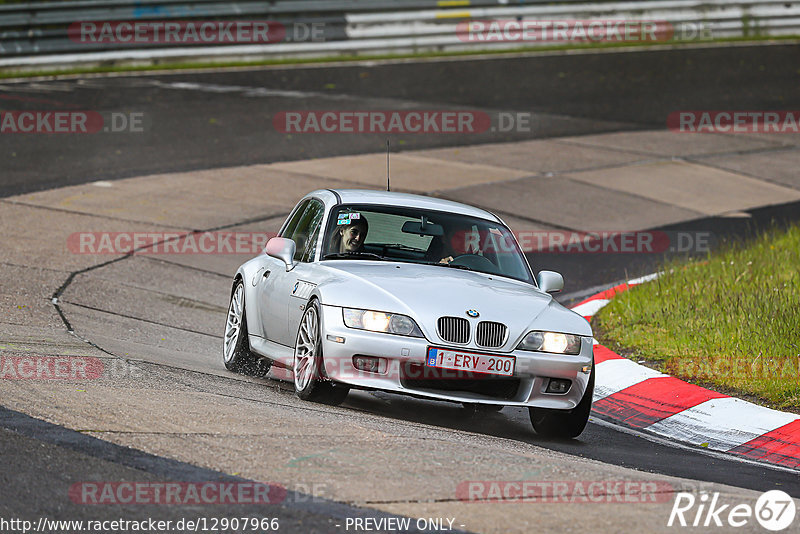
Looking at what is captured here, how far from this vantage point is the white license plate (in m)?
7.29

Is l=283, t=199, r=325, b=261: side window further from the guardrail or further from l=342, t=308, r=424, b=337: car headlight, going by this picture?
the guardrail

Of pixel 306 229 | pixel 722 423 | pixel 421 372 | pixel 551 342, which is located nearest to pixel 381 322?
pixel 421 372

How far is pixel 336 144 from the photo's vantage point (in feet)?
65.6

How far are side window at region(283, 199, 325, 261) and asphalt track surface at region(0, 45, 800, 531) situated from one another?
1186 mm

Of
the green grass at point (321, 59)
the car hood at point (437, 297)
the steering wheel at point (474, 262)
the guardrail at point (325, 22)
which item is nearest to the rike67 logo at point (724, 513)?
the car hood at point (437, 297)

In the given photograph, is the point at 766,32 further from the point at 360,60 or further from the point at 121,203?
the point at 121,203

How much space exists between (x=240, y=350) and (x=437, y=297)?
7.39 feet

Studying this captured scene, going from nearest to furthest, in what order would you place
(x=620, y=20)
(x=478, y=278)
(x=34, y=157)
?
(x=478, y=278) < (x=34, y=157) < (x=620, y=20)

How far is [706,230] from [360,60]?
14.4 m

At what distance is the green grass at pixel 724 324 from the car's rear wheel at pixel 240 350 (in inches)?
117

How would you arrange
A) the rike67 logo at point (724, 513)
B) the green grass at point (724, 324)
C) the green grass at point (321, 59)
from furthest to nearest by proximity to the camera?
the green grass at point (321, 59), the green grass at point (724, 324), the rike67 logo at point (724, 513)

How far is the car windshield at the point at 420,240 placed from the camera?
8648mm

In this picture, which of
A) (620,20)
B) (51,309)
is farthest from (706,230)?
(620,20)

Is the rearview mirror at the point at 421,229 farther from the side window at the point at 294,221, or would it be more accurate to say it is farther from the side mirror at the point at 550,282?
the side window at the point at 294,221
